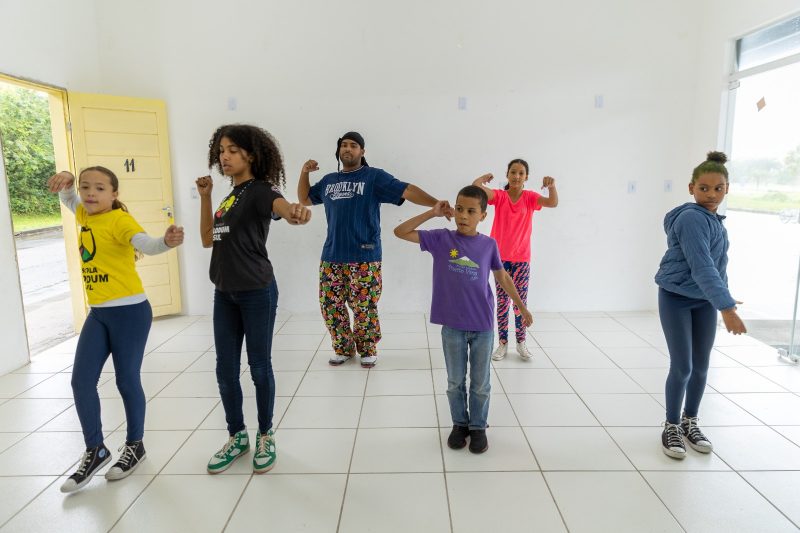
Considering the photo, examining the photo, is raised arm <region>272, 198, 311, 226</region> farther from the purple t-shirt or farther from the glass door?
the glass door

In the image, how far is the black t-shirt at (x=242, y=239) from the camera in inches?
80.7

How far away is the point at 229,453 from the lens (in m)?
2.24

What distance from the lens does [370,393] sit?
3.04 metres

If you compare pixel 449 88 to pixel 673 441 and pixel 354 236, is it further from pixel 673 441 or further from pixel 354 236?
pixel 673 441

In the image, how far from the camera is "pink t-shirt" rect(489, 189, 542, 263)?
3461mm

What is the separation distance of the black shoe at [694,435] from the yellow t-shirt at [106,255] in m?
2.60

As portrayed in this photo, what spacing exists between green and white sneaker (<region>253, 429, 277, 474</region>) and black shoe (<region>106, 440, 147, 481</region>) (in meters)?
0.51

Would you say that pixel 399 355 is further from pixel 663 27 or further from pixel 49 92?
pixel 663 27

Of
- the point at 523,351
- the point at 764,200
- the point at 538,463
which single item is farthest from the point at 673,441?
the point at 764,200

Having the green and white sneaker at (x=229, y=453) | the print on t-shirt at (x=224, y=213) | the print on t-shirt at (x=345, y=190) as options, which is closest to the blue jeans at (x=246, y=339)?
the green and white sneaker at (x=229, y=453)

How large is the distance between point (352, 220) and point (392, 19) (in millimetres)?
2308

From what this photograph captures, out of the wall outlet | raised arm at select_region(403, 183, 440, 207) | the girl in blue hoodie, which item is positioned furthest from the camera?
the wall outlet

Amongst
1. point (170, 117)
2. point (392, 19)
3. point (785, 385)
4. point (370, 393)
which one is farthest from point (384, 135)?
→ point (785, 385)

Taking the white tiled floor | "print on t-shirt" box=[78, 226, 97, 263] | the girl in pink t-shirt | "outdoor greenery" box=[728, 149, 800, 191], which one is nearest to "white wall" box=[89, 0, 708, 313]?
"outdoor greenery" box=[728, 149, 800, 191]
